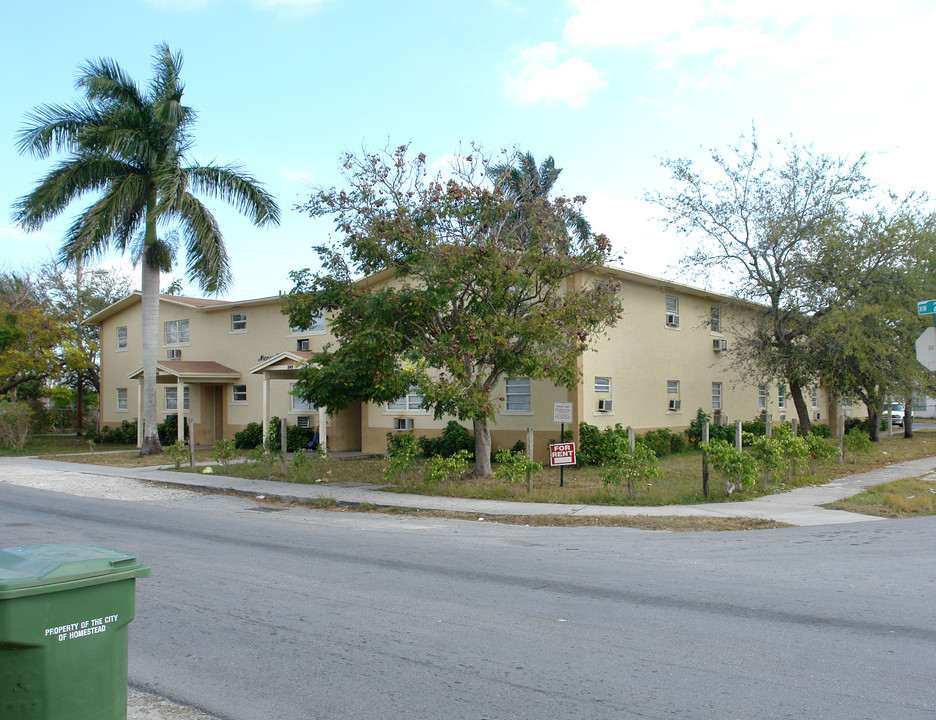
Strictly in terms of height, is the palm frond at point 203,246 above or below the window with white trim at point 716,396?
above

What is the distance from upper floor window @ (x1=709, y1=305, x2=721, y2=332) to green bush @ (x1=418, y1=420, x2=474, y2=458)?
34.9ft

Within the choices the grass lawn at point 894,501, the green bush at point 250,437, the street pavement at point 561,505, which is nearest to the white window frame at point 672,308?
the street pavement at point 561,505

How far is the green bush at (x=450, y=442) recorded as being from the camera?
22016 millimetres

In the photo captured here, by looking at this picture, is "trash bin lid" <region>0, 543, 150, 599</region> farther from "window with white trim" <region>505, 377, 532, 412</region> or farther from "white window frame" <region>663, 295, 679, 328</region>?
"white window frame" <region>663, 295, 679, 328</region>

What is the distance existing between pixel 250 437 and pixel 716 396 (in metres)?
17.1

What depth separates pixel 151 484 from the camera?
1847 cm

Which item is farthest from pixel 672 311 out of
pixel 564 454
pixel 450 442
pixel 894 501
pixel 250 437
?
pixel 250 437

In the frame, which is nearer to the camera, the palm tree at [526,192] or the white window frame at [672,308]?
the palm tree at [526,192]

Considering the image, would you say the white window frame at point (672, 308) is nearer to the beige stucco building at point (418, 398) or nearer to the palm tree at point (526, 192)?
the beige stucco building at point (418, 398)

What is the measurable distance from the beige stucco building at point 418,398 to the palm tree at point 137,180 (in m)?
3.26

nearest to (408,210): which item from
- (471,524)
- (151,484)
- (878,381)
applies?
(471,524)

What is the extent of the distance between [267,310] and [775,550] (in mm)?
23171

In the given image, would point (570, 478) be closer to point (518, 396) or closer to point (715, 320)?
point (518, 396)

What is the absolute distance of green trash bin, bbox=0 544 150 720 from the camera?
3.13m
